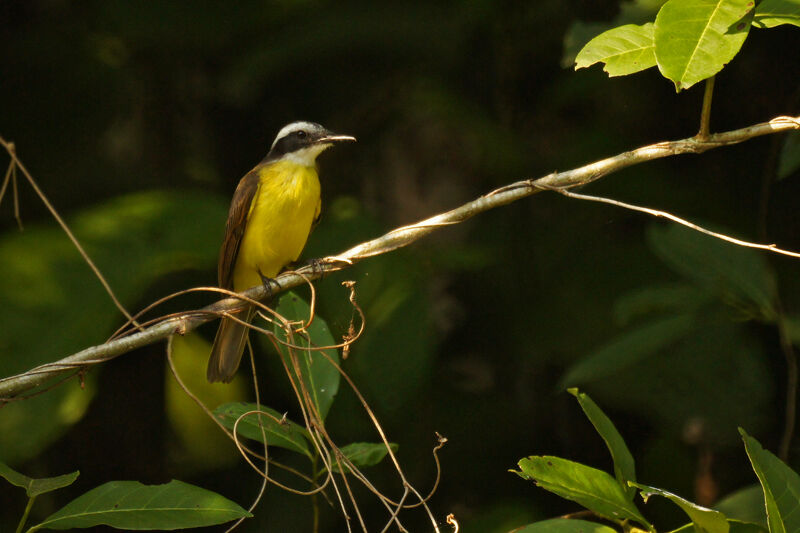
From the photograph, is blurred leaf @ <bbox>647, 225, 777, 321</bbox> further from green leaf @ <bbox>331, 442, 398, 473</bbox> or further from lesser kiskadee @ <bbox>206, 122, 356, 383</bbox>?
green leaf @ <bbox>331, 442, 398, 473</bbox>

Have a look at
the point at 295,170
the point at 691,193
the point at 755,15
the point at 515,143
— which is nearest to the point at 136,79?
the point at 295,170

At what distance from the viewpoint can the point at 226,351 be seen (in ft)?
11.7

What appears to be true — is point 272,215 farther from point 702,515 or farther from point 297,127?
point 702,515

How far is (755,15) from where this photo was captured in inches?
71.6

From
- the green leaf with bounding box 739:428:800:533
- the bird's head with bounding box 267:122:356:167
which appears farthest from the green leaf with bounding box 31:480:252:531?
the bird's head with bounding box 267:122:356:167

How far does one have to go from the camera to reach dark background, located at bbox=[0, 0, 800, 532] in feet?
12.1

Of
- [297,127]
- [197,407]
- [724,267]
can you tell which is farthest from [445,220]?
[197,407]

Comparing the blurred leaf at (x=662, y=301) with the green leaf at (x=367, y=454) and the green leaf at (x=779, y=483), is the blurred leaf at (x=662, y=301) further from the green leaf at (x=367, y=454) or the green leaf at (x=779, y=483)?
the green leaf at (x=779, y=483)

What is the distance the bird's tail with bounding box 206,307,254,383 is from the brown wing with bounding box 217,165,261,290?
0.19 metres

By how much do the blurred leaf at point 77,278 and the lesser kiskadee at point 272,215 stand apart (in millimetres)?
98

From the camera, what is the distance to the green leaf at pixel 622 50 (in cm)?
189

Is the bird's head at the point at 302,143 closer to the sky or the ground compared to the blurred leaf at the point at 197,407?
closer to the sky

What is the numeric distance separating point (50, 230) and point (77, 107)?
1.33 meters

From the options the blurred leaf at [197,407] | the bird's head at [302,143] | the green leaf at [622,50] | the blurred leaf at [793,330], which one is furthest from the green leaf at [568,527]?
the blurred leaf at [197,407]
